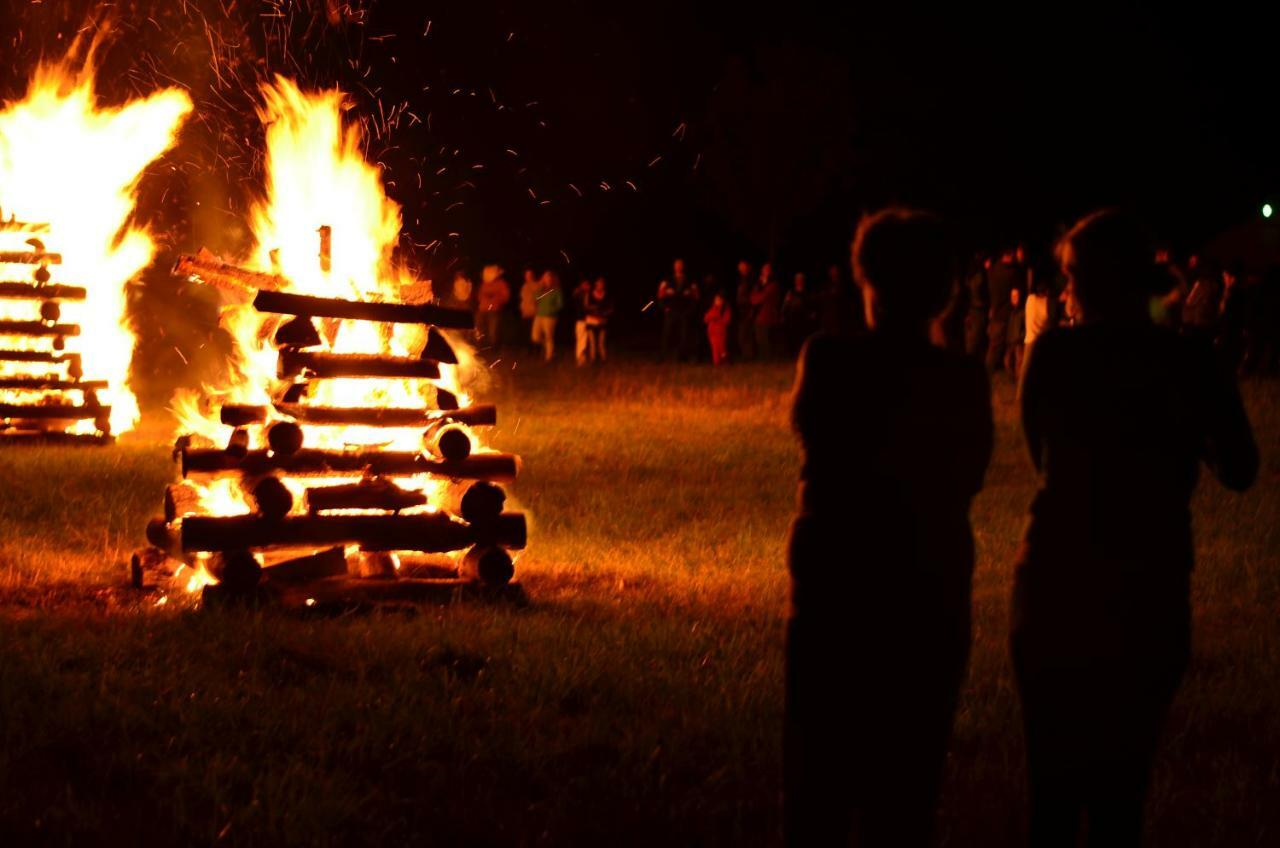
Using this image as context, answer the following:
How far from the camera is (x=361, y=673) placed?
7020 mm

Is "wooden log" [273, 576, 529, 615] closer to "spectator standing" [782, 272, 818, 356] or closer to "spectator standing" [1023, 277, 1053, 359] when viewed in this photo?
"spectator standing" [1023, 277, 1053, 359]

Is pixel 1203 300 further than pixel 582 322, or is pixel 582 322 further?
pixel 582 322

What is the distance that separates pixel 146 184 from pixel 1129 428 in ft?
90.8

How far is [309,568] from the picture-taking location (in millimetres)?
8703

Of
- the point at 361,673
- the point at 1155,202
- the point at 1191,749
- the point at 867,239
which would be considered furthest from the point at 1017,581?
the point at 1155,202

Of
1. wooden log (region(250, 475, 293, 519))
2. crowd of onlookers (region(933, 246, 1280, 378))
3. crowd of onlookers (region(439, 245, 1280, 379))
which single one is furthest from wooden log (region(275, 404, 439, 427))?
crowd of onlookers (region(933, 246, 1280, 378))

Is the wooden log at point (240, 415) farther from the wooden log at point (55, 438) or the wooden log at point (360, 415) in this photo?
the wooden log at point (55, 438)

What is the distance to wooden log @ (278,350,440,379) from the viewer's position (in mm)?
8555

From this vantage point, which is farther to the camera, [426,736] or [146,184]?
[146,184]

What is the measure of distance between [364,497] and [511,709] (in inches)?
92.1

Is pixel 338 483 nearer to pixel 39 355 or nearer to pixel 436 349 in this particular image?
pixel 436 349

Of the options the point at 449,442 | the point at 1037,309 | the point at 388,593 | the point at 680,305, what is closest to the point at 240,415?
the point at 449,442

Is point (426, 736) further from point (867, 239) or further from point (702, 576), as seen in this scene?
point (702, 576)

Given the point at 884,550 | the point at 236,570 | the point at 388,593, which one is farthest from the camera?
the point at 388,593
